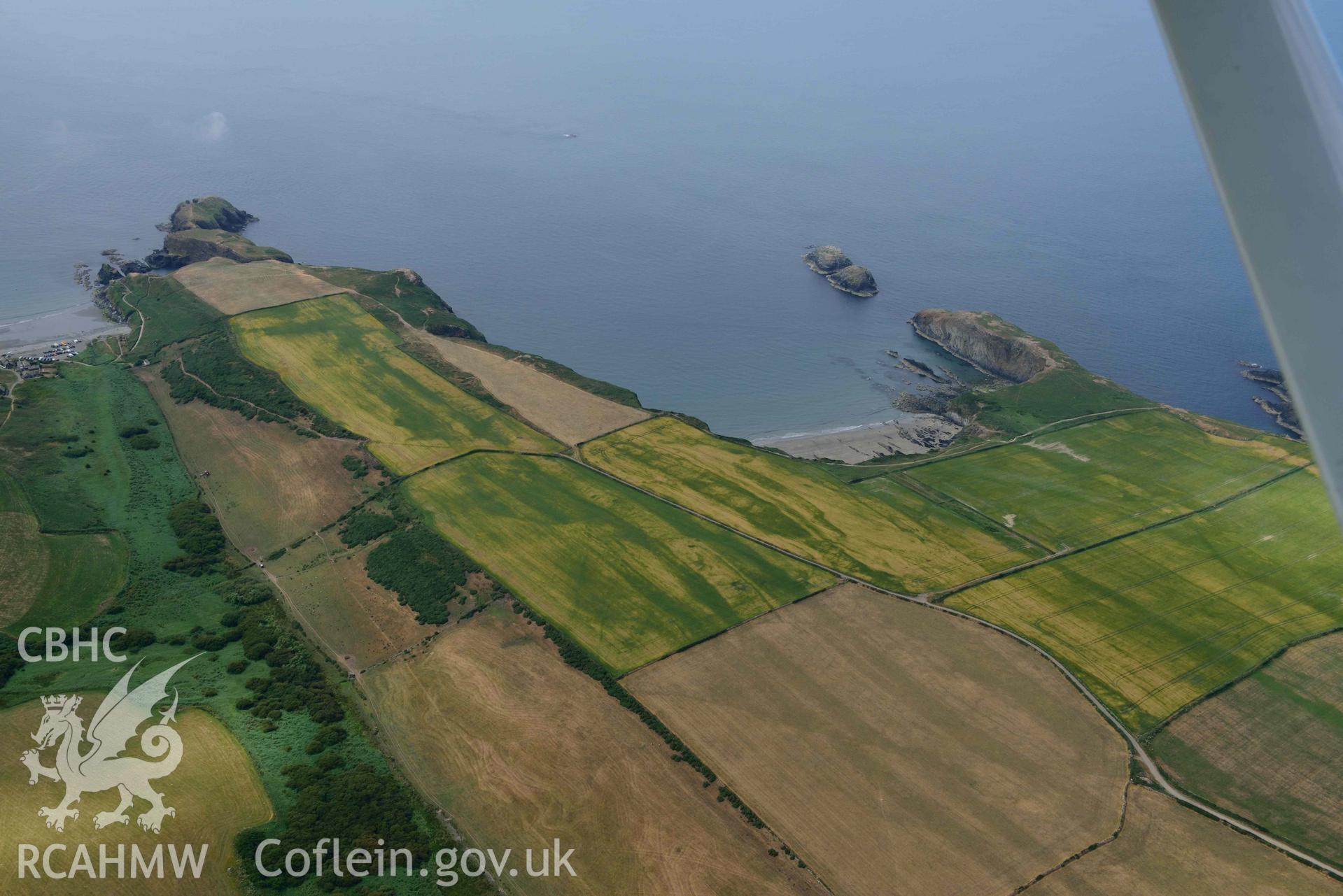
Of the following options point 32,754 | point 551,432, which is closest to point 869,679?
point 551,432

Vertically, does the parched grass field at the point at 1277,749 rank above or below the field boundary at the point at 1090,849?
below

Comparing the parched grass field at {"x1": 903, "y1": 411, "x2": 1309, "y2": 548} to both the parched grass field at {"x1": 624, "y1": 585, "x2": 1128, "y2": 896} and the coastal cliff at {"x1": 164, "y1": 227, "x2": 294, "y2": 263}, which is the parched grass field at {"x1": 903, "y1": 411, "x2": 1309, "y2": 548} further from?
the coastal cliff at {"x1": 164, "y1": 227, "x2": 294, "y2": 263}

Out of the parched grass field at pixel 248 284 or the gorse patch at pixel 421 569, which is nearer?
the gorse patch at pixel 421 569

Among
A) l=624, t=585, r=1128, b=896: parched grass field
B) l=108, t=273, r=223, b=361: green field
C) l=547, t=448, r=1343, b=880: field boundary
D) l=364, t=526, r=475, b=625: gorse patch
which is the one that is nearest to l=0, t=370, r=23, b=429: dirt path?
l=108, t=273, r=223, b=361: green field

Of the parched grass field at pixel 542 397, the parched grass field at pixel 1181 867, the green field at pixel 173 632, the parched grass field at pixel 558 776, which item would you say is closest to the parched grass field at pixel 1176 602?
the parched grass field at pixel 1181 867

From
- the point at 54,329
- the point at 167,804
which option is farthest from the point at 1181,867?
the point at 54,329

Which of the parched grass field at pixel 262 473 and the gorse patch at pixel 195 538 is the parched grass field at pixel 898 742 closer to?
the parched grass field at pixel 262 473
